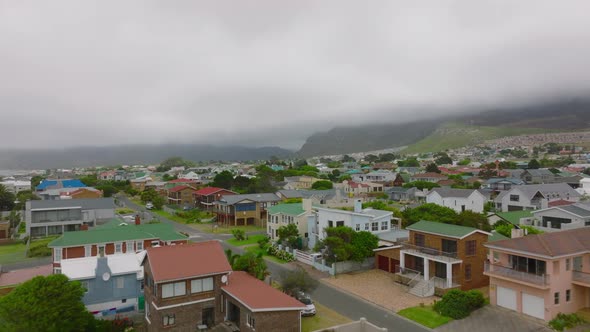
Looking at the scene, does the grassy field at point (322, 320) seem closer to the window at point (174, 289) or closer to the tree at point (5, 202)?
the window at point (174, 289)

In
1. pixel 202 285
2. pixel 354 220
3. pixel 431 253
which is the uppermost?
pixel 354 220

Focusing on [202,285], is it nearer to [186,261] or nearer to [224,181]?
[186,261]

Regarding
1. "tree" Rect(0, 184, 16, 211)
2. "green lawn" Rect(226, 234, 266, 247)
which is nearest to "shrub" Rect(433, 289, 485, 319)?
"green lawn" Rect(226, 234, 266, 247)

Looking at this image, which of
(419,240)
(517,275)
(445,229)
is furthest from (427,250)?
(517,275)

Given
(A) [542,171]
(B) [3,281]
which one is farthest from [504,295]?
(A) [542,171]

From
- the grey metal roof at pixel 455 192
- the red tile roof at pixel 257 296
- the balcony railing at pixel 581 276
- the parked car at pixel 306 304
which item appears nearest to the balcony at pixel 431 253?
the balcony railing at pixel 581 276

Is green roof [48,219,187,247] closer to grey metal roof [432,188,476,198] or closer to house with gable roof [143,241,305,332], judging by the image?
house with gable roof [143,241,305,332]
